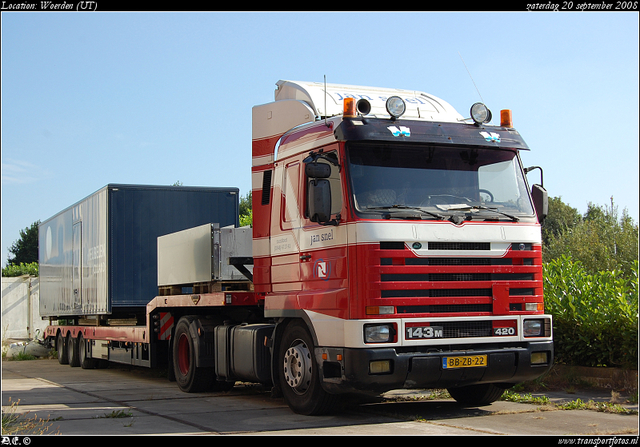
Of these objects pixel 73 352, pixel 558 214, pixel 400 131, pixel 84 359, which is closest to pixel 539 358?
pixel 400 131

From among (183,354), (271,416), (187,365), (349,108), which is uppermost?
(349,108)

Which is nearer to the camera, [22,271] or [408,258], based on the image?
[408,258]

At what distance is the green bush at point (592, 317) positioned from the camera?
1035cm

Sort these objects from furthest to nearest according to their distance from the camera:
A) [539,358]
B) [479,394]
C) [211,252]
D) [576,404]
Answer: [211,252], [479,394], [576,404], [539,358]

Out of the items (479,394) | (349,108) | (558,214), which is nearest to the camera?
(349,108)

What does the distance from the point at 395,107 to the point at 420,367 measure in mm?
2980

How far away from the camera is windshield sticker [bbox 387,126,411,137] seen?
8414mm

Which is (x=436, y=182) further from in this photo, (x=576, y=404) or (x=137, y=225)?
(x=137, y=225)

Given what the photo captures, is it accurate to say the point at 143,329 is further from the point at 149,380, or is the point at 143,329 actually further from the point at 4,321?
the point at 4,321

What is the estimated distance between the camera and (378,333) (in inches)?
312

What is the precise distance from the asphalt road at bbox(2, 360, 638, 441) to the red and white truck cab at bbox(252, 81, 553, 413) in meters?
0.44

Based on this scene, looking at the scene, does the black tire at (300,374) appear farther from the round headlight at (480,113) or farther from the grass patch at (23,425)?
the round headlight at (480,113)

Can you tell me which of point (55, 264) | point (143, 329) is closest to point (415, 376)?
point (143, 329)

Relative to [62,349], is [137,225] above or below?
above
